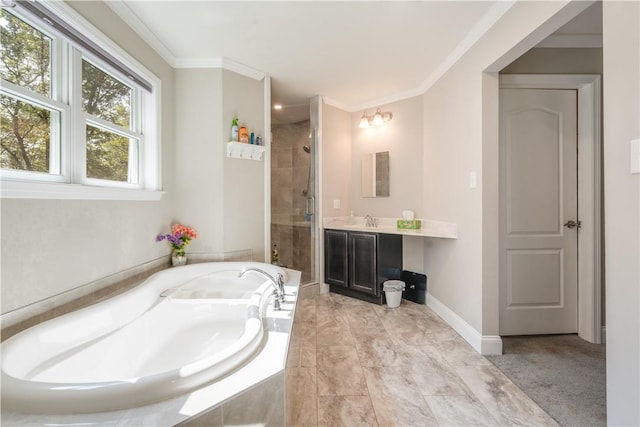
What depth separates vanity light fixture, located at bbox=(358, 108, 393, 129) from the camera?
10.8 feet

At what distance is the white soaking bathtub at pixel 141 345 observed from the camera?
2.50 ft

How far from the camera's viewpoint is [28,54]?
1.33 metres

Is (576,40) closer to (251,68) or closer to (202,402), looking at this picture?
(251,68)

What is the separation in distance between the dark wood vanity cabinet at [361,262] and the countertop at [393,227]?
2.7 inches

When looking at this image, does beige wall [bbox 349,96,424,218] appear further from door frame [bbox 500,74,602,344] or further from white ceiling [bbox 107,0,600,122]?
door frame [bbox 500,74,602,344]

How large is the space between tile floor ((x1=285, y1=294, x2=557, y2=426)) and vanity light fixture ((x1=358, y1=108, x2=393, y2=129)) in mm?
2256

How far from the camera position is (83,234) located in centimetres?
155

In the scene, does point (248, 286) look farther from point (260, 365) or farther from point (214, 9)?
point (214, 9)

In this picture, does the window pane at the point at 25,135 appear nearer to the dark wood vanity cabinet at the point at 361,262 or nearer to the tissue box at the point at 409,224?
the dark wood vanity cabinet at the point at 361,262

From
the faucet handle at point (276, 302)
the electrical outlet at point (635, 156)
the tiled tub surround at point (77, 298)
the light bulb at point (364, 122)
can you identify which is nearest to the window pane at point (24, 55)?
the tiled tub surround at point (77, 298)

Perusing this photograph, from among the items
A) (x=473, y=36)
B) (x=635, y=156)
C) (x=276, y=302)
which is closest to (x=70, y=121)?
(x=276, y=302)

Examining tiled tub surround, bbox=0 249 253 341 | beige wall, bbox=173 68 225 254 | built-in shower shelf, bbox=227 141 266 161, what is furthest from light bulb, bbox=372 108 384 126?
tiled tub surround, bbox=0 249 253 341

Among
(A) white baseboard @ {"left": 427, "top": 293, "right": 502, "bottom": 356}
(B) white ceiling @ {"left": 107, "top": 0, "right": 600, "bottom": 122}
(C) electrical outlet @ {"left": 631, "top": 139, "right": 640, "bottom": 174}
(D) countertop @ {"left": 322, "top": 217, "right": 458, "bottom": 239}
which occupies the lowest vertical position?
(A) white baseboard @ {"left": 427, "top": 293, "right": 502, "bottom": 356}

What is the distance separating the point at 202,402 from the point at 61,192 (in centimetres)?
130
